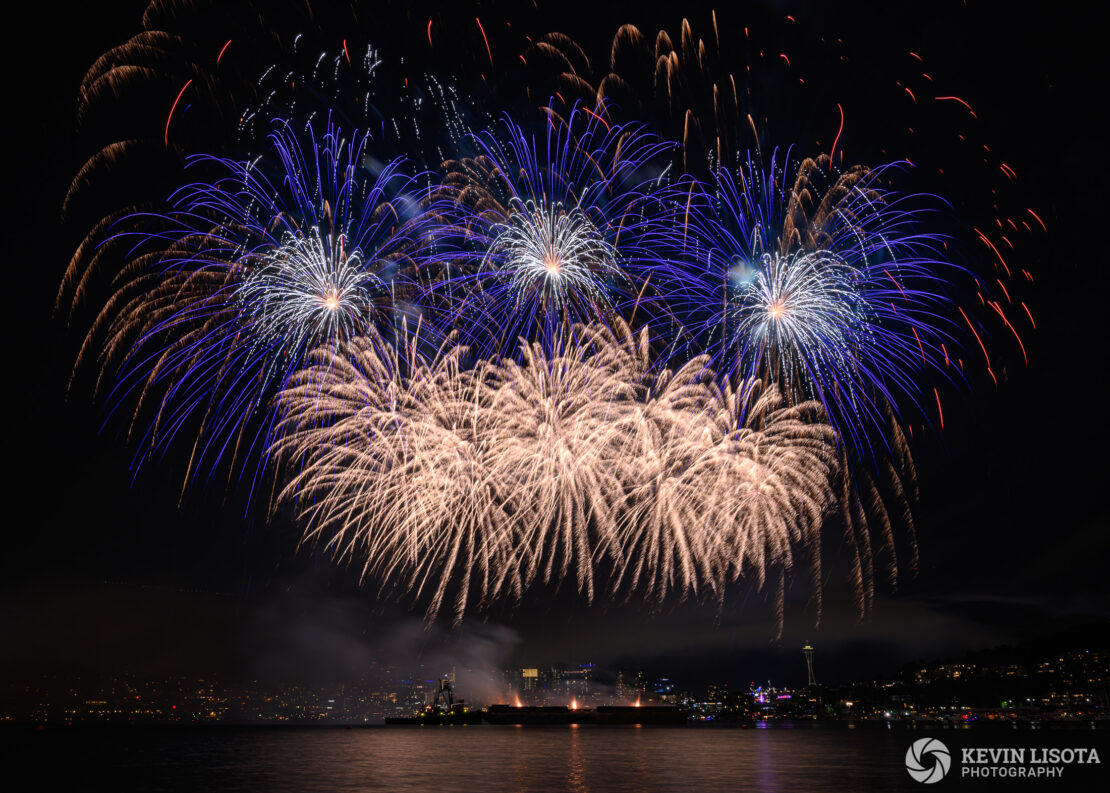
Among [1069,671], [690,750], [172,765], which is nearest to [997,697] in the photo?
[1069,671]

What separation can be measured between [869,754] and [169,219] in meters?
72.8

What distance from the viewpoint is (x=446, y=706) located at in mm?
191500

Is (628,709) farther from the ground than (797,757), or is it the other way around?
(797,757)

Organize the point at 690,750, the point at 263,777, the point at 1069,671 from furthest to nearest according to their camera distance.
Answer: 1. the point at 1069,671
2. the point at 690,750
3. the point at 263,777

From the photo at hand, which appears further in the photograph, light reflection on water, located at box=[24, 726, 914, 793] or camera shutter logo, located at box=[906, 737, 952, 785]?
camera shutter logo, located at box=[906, 737, 952, 785]

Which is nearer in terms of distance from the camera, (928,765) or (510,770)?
(510,770)

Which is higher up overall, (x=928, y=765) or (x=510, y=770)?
(x=928, y=765)

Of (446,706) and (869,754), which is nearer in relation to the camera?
(869,754)

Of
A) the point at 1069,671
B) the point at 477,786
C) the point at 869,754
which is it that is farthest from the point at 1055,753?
the point at 1069,671

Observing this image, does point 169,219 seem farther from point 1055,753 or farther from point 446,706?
point 446,706

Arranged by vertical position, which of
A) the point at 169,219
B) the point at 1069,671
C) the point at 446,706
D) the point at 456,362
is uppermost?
the point at 169,219

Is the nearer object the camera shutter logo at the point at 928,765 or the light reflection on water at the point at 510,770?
the light reflection on water at the point at 510,770

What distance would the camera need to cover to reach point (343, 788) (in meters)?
44.2

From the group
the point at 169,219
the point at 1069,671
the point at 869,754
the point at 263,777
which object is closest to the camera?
the point at 169,219
